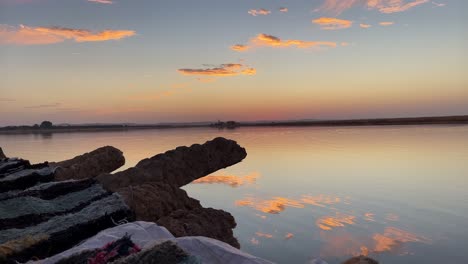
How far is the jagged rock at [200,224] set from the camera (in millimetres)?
6117

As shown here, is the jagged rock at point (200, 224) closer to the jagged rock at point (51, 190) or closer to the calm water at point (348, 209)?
the calm water at point (348, 209)

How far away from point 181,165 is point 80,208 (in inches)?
252

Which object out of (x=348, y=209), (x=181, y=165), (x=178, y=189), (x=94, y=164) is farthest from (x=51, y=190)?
(x=348, y=209)

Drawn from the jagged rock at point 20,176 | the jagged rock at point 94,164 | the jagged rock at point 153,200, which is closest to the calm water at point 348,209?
the jagged rock at point 153,200

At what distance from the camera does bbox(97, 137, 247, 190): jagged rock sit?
9.45m

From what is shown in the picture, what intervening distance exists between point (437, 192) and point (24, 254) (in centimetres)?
1187

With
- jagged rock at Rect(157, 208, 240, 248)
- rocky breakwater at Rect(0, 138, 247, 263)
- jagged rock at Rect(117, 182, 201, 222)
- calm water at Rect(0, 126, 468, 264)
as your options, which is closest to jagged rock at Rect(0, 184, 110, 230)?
rocky breakwater at Rect(0, 138, 247, 263)

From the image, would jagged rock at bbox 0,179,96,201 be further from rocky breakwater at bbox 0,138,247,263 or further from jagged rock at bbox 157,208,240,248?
jagged rock at bbox 157,208,240,248

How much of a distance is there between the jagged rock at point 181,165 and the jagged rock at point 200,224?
2549 mm

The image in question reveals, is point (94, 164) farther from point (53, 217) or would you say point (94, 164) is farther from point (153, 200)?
point (53, 217)

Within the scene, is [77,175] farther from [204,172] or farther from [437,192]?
[437,192]

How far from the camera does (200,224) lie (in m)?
6.69

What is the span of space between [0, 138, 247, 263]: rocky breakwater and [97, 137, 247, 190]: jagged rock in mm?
29

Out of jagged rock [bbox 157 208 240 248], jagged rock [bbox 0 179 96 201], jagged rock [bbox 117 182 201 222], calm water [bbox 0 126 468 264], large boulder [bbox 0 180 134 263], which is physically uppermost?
jagged rock [bbox 0 179 96 201]
